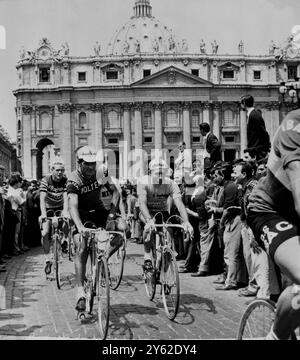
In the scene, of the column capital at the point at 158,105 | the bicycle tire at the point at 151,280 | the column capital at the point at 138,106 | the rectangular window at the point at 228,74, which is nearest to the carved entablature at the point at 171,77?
the column capital at the point at 158,105

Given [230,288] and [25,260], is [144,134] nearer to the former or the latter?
[25,260]

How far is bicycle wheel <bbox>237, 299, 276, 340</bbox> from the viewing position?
13.5 ft

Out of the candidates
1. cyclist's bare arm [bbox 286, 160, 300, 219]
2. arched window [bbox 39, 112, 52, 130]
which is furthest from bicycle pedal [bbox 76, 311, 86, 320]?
arched window [bbox 39, 112, 52, 130]

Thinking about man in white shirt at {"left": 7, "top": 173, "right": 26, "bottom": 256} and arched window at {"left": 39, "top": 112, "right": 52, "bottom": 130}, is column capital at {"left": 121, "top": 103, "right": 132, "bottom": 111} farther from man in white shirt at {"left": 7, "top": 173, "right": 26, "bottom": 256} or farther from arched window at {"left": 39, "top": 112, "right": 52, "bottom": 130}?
man in white shirt at {"left": 7, "top": 173, "right": 26, "bottom": 256}

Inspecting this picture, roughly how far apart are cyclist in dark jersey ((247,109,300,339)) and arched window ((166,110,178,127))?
73784mm

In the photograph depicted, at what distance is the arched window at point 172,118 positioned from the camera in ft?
255

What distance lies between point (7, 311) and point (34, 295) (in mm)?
1236

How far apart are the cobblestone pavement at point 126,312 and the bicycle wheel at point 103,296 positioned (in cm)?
16

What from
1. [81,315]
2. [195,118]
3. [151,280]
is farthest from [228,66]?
[81,315]

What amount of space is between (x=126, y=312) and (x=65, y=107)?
2763 inches

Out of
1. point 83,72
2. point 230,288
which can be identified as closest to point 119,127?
point 83,72

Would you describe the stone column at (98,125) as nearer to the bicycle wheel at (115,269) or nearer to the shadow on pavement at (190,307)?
the bicycle wheel at (115,269)

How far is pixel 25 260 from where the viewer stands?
14.6 meters

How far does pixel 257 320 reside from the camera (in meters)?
4.28
